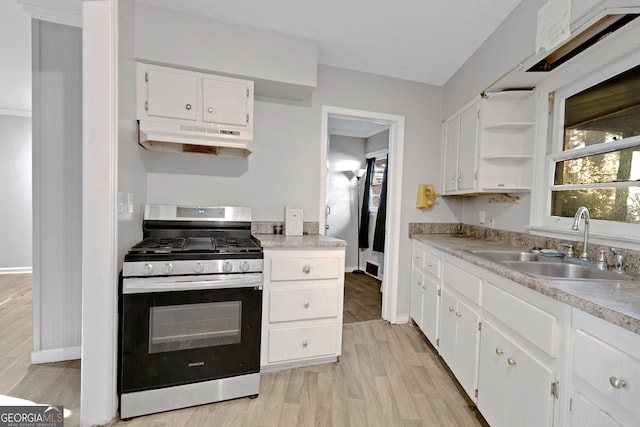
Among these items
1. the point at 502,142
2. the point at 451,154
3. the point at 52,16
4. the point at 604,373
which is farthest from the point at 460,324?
the point at 52,16

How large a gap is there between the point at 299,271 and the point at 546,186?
1.87 meters

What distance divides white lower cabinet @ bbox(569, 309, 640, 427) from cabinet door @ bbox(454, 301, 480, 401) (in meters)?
0.68

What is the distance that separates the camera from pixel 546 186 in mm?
2072

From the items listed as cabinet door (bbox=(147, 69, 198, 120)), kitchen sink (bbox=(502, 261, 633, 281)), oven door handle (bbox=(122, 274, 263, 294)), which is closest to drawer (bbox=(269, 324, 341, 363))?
Result: oven door handle (bbox=(122, 274, 263, 294))

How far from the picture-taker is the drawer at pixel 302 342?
2.07 metres

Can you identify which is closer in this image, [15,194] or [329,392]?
[329,392]

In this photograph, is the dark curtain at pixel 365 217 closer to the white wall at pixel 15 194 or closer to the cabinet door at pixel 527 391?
the cabinet door at pixel 527 391

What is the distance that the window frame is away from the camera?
4.91 feet

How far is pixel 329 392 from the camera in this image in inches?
75.0

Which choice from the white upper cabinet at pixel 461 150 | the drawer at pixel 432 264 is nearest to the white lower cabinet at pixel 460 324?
the drawer at pixel 432 264

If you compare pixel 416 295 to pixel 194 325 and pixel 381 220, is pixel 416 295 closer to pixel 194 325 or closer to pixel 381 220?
pixel 381 220

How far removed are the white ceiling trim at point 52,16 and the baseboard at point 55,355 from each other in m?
2.34

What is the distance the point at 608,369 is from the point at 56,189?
3.14 meters

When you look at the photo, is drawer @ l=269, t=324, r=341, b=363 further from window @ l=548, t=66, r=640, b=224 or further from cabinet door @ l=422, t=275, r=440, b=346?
window @ l=548, t=66, r=640, b=224
